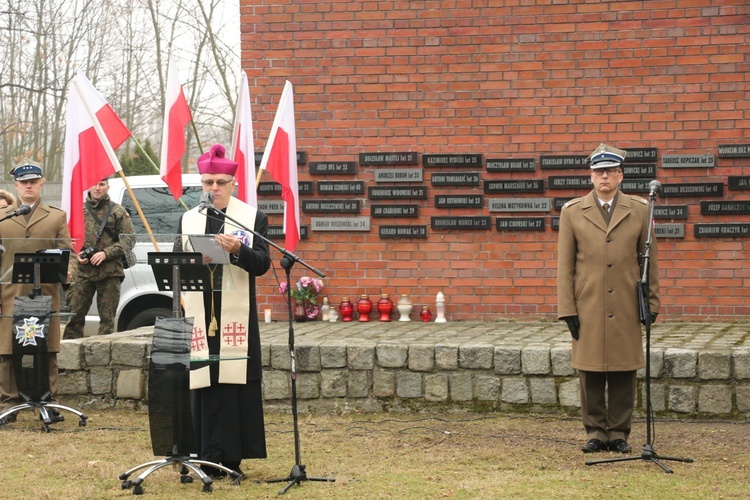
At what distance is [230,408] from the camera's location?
245 inches

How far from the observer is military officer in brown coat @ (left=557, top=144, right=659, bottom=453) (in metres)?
7.04

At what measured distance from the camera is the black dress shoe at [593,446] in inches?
278

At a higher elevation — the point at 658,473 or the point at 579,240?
the point at 579,240

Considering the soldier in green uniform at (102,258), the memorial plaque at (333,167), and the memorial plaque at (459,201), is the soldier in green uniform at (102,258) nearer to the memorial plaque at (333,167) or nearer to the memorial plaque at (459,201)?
the memorial plaque at (333,167)

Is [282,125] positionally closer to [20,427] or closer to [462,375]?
[462,375]

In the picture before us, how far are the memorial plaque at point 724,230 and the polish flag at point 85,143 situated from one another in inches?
216

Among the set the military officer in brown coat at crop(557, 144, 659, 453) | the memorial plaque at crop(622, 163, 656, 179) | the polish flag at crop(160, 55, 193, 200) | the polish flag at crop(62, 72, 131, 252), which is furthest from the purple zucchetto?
the memorial plaque at crop(622, 163, 656, 179)

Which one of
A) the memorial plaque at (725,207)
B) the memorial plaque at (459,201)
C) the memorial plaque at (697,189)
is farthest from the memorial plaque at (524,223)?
the memorial plaque at (725,207)

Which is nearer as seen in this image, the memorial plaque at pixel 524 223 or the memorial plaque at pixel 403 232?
the memorial plaque at pixel 524 223

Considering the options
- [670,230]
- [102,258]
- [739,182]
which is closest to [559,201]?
[670,230]

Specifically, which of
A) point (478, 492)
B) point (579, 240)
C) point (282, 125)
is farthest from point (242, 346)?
point (282, 125)

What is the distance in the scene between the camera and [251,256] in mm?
6031

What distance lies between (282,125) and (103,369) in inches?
103

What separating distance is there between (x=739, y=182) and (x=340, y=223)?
Result: 3917mm
